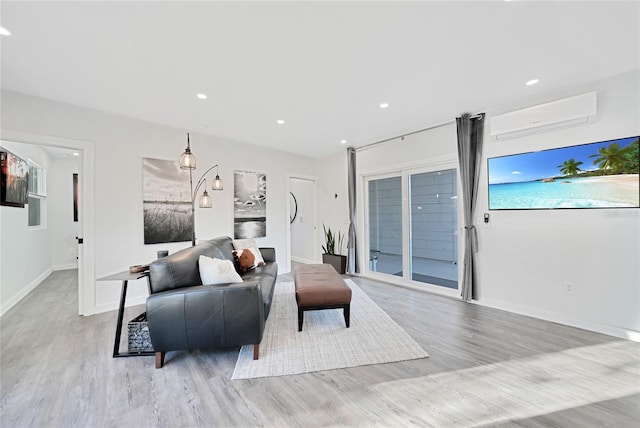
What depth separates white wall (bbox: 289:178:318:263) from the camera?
21.0ft

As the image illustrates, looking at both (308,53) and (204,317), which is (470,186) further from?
(204,317)

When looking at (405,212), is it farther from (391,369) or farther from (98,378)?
(98,378)

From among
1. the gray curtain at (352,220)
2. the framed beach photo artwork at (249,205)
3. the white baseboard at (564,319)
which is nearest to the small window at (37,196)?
the framed beach photo artwork at (249,205)

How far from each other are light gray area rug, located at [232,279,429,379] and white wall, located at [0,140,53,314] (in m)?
3.68

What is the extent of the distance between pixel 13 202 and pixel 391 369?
17.5ft

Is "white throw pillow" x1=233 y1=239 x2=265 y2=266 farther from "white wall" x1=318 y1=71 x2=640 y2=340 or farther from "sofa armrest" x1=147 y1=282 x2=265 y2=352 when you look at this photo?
"white wall" x1=318 y1=71 x2=640 y2=340

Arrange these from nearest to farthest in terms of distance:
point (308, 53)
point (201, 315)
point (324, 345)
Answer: point (201, 315) < point (308, 53) < point (324, 345)

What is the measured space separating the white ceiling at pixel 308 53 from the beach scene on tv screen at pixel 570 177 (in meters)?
0.77

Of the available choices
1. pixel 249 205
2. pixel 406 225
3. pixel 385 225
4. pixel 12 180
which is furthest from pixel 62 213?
pixel 406 225

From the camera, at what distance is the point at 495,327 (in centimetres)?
A: 279

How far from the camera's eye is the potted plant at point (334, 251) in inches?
210

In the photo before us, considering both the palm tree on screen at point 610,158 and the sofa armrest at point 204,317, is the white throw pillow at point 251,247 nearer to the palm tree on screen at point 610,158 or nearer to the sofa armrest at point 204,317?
the sofa armrest at point 204,317

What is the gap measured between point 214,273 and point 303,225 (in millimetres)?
4523

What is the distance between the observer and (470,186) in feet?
11.6
